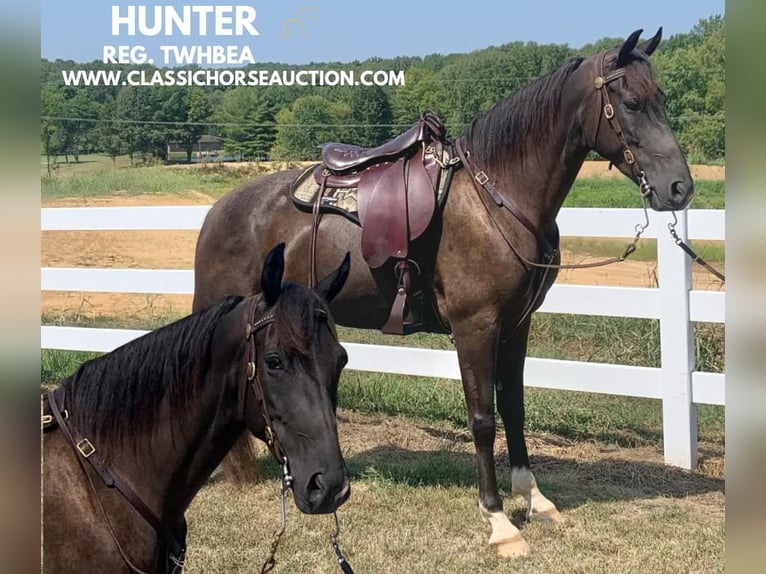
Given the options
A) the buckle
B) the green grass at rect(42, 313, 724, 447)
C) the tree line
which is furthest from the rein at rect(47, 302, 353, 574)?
the tree line

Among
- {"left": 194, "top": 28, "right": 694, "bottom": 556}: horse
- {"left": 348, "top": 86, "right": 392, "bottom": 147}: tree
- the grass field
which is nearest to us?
{"left": 194, "top": 28, "right": 694, "bottom": 556}: horse

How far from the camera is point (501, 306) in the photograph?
155 inches

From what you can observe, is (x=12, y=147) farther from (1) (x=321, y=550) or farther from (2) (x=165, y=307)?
(2) (x=165, y=307)

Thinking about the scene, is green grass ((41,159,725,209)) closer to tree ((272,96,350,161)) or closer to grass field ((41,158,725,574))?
tree ((272,96,350,161))

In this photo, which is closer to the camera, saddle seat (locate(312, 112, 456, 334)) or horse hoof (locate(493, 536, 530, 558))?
horse hoof (locate(493, 536, 530, 558))

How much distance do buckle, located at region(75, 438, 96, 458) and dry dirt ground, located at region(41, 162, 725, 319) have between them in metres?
6.54

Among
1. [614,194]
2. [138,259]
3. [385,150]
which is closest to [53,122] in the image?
[138,259]

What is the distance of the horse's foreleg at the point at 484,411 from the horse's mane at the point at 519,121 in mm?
950

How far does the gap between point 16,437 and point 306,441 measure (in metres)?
0.92

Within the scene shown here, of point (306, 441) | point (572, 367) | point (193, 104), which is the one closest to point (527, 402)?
point (572, 367)

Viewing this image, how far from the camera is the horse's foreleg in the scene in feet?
12.9

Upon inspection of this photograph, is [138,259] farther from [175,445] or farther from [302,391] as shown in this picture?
[302,391]

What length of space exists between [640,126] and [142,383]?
105 inches

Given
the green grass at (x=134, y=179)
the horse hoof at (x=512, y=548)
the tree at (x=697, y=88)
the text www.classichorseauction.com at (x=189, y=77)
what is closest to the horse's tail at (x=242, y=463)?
the horse hoof at (x=512, y=548)
